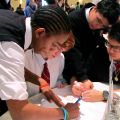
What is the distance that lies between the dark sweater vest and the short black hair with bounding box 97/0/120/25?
86cm

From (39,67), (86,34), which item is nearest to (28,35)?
(39,67)

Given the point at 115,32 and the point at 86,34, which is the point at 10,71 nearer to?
the point at 115,32

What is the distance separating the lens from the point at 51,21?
0.97m

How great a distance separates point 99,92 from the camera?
1.45 meters

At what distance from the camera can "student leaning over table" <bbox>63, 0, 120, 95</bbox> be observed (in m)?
1.72

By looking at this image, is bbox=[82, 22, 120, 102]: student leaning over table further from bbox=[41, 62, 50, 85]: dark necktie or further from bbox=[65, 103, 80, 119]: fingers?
bbox=[65, 103, 80, 119]: fingers

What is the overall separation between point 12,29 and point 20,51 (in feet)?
0.27

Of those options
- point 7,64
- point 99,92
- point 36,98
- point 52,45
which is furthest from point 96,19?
point 7,64

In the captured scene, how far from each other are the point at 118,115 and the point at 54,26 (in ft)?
1.39

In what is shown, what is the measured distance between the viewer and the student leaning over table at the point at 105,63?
4.62ft

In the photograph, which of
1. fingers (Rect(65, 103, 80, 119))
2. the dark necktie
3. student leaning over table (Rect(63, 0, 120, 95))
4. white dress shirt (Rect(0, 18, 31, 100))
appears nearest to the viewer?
white dress shirt (Rect(0, 18, 31, 100))

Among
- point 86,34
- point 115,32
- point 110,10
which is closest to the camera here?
point 115,32

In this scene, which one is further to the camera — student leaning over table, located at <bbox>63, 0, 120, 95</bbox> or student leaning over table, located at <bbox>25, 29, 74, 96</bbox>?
student leaning over table, located at <bbox>63, 0, 120, 95</bbox>

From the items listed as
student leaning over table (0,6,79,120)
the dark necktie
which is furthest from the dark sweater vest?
the dark necktie
